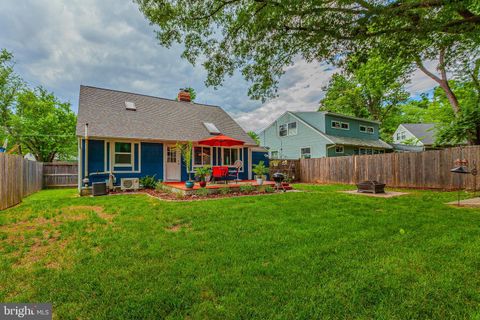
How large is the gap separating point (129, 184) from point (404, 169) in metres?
14.1

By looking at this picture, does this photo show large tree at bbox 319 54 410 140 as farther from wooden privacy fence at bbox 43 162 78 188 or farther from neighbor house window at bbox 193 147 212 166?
wooden privacy fence at bbox 43 162 78 188

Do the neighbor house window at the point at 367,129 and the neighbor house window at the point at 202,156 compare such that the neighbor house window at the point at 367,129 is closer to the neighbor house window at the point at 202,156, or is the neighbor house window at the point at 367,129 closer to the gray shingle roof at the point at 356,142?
the gray shingle roof at the point at 356,142

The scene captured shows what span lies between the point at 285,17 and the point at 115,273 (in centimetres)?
582

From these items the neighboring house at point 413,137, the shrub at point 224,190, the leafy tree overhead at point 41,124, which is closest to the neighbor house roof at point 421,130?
the neighboring house at point 413,137

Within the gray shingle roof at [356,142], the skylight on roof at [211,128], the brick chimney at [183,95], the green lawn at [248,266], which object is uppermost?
the brick chimney at [183,95]

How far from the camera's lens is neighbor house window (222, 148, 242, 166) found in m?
14.1

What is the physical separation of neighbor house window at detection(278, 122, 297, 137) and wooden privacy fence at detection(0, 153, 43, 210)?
62.9 ft

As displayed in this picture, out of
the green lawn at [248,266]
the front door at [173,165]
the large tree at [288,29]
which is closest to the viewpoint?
the green lawn at [248,266]

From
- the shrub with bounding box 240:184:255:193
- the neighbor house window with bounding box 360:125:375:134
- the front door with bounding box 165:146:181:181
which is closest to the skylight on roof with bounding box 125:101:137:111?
the front door with bounding box 165:146:181:181

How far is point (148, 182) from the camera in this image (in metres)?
11.5

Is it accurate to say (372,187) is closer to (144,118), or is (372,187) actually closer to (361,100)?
(144,118)

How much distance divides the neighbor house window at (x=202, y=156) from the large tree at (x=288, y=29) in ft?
21.4

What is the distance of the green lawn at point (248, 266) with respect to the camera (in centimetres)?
199

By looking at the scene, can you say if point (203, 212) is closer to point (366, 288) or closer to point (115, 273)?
point (115, 273)
